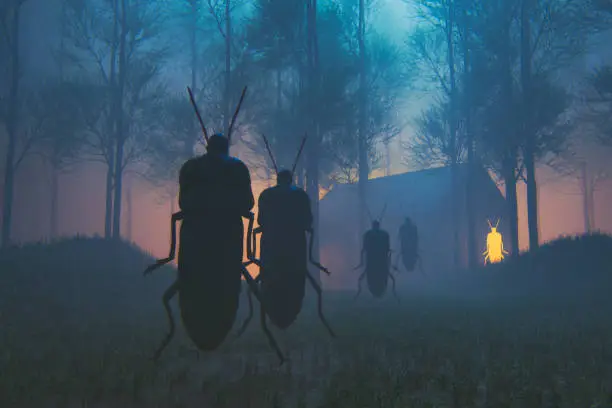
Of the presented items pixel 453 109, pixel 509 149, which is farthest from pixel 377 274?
pixel 453 109

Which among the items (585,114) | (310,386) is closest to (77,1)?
(585,114)

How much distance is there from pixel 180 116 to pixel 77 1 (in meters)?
6.91

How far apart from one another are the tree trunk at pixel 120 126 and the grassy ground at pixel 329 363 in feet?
44.1

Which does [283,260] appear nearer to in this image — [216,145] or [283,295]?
[283,295]

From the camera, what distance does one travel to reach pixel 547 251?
749 inches

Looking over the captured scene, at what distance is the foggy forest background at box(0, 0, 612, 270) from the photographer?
19.1 m

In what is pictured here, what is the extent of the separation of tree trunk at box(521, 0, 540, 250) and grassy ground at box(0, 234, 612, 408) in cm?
1073

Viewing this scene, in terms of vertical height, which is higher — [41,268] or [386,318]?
[41,268]

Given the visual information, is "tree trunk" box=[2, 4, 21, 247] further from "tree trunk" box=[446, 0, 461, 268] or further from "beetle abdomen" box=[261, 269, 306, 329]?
"tree trunk" box=[446, 0, 461, 268]

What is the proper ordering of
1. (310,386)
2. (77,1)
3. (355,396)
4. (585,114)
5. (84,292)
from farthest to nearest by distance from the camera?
(77,1) < (585,114) < (84,292) < (310,386) < (355,396)

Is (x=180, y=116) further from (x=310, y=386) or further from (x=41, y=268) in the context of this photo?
(x=310, y=386)

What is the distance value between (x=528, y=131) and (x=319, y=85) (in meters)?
8.19

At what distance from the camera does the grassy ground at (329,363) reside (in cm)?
325

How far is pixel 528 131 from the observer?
64.7 feet
